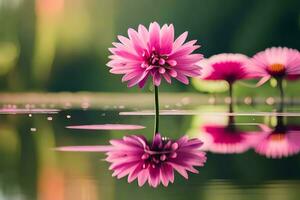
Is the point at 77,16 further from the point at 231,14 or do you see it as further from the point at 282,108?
the point at 282,108

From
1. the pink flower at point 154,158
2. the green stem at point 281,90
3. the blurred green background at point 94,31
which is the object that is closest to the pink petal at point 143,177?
the pink flower at point 154,158

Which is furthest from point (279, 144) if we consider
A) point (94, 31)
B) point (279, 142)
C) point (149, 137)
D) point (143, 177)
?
point (94, 31)

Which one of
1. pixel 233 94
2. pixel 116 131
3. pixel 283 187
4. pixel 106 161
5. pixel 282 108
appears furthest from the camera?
pixel 233 94

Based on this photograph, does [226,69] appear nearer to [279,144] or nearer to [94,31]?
[94,31]

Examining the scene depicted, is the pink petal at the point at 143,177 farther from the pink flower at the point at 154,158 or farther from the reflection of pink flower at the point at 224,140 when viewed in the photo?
the reflection of pink flower at the point at 224,140

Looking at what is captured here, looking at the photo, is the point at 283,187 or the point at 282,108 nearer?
the point at 283,187

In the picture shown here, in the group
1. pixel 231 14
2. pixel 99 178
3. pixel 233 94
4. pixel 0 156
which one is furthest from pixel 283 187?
pixel 231 14
